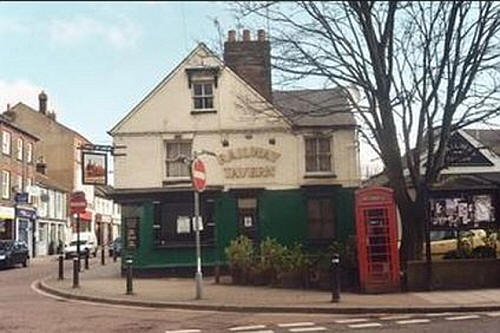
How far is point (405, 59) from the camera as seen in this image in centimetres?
2141

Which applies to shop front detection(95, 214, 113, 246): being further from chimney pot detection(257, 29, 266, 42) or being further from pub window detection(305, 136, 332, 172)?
chimney pot detection(257, 29, 266, 42)

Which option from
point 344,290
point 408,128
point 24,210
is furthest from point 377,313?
point 24,210

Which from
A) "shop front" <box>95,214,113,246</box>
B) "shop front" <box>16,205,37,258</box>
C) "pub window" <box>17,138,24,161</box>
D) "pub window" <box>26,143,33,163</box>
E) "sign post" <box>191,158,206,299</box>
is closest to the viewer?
"sign post" <box>191,158,206,299</box>

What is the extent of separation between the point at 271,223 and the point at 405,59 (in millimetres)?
10453

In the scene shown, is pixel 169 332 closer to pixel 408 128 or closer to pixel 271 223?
pixel 408 128

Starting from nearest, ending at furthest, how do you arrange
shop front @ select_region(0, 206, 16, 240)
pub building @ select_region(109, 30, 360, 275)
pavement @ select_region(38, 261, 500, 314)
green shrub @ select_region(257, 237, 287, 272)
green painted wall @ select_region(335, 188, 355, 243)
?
pavement @ select_region(38, 261, 500, 314), green shrub @ select_region(257, 237, 287, 272), pub building @ select_region(109, 30, 360, 275), green painted wall @ select_region(335, 188, 355, 243), shop front @ select_region(0, 206, 16, 240)

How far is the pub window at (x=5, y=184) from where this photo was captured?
5265 cm

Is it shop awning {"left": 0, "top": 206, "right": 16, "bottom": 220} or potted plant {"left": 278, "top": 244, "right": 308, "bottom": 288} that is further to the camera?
Answer: shop awning {"left": 0, "top": 206, "right": 16, "bottom": 220}

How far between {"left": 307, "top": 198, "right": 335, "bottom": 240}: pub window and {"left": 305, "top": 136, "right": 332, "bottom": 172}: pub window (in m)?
1.38

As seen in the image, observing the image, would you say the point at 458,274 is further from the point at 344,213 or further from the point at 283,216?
the point at 283,216

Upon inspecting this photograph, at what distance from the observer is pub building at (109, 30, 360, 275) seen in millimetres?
29219

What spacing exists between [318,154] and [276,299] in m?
13.1

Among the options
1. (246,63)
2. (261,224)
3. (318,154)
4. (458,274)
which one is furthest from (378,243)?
(246,63)

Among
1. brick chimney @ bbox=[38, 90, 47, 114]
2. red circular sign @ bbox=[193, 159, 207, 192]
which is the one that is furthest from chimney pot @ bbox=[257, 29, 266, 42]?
brick chimney @ bbox=[38, 90, 47, 114]
